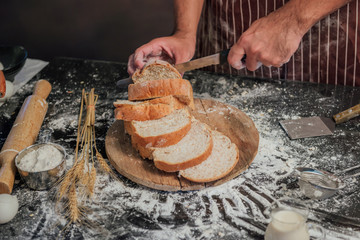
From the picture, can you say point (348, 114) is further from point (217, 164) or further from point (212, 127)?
point (217, 164)

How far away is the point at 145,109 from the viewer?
2486 millimetres

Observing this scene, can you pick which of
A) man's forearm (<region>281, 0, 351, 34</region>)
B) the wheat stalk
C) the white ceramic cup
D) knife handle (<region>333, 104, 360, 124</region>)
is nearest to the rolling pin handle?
the wheat stalk

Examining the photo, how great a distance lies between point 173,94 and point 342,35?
1404 mm

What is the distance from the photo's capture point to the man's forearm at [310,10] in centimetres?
272

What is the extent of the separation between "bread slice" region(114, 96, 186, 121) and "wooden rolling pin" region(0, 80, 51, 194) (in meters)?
0.57

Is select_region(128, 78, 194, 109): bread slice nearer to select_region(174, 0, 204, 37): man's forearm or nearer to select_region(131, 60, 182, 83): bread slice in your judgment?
select_region(131, 60, 182, 83): bread slice

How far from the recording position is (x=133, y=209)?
2033mm

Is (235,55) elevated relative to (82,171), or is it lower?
elevated

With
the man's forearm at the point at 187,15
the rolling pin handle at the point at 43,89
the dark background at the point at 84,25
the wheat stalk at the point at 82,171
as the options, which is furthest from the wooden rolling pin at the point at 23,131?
the dark background at the point at 84,25

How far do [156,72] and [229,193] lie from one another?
1029mm

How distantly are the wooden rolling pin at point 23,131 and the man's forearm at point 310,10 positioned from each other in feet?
6.07

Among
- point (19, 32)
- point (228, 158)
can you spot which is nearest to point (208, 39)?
point (228, 158)

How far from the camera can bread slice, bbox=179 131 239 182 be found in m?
2.15

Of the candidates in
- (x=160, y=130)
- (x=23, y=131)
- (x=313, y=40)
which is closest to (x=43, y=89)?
(x=23, y=131)
